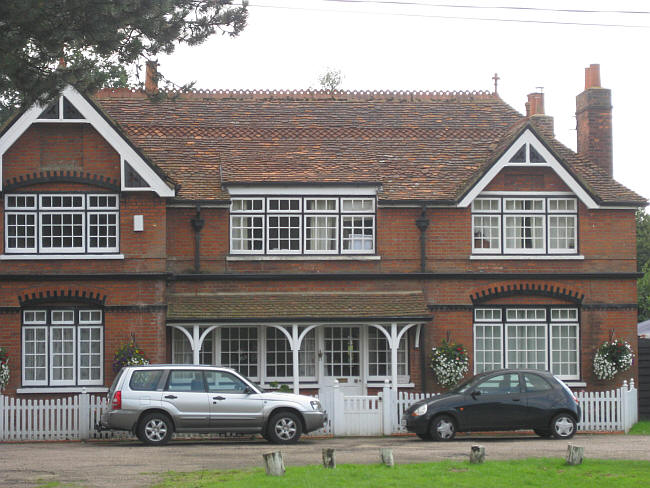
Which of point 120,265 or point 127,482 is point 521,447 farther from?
point 120,265

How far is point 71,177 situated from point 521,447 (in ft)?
40.9

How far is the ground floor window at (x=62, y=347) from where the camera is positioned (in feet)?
84.1

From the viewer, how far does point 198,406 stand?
2152cm

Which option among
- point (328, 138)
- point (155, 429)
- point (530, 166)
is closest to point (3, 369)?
point (155, 429)

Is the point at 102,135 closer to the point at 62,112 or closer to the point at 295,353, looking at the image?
the point at 62,112

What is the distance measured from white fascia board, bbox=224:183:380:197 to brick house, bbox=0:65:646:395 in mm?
40

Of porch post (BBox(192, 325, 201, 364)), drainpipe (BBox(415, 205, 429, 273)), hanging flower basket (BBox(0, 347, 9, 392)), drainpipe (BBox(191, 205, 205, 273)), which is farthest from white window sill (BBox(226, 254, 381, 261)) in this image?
hanging flower basket (BBox(0, 347, 9, 392))

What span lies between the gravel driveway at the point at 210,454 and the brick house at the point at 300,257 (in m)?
3.49

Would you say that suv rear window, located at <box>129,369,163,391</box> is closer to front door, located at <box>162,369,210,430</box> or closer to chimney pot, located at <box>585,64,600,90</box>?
front door, located at <box>162,369,210,430</box>

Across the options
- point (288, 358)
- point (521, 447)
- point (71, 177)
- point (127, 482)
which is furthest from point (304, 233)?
point (127, 482)

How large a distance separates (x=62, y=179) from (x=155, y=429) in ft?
24.3

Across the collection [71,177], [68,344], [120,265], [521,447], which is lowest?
[521,447]

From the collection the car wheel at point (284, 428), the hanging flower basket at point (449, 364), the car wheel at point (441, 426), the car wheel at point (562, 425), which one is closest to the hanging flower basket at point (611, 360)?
the hanging flower basket at point (449, 364)

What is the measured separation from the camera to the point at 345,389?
89.6ft
